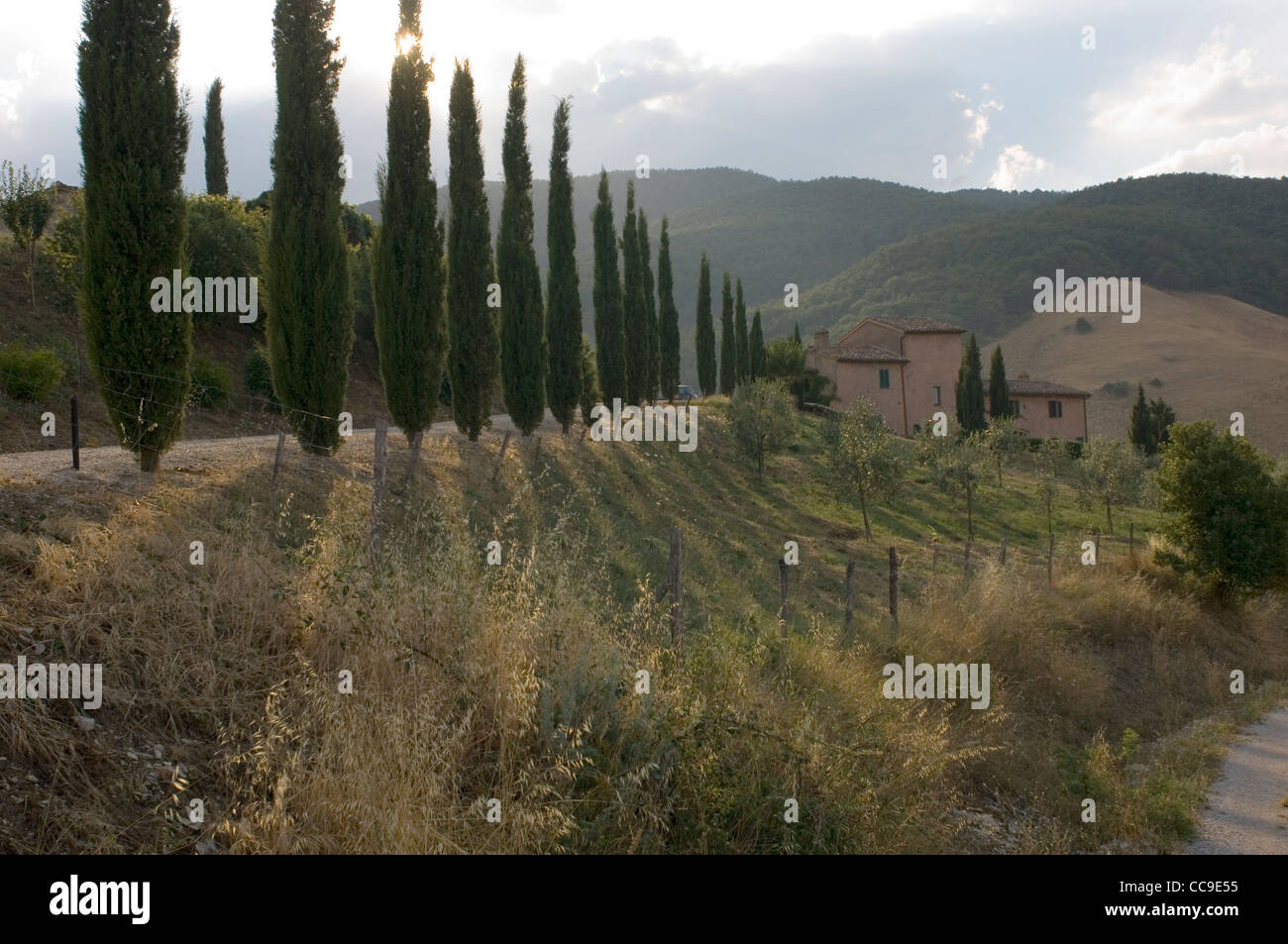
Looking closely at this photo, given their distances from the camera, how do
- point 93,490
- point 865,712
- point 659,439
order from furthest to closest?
1. point 659,439
2. point 93,490
3. point 865,712

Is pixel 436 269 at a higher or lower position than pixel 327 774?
higher

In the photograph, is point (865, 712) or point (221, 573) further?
point (865, 712)

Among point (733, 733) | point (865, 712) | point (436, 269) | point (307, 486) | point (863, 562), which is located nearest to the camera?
point (733, 733)

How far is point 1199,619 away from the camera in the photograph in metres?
19.2

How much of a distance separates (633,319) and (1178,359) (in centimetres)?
6664

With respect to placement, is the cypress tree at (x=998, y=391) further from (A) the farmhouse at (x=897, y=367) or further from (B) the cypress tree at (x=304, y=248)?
(B) the cypress tree at (x=304, y=248)

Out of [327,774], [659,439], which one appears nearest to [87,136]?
[327,774]

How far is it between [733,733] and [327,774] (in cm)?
269

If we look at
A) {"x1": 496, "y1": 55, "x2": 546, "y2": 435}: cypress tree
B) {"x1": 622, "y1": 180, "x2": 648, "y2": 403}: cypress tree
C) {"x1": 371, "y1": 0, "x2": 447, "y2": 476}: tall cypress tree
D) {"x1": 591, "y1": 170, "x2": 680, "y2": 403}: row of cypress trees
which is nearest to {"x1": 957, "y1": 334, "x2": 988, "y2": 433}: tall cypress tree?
{"x1": 591, "y1": 170, "x2": 680, "y2": 403}: row of cypress trees

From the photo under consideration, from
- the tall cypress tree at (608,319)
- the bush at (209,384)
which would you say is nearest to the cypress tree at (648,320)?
the tall cypress tree at (608,319)

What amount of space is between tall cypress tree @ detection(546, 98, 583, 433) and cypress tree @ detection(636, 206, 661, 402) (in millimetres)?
6644

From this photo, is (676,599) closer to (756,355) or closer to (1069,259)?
(756,355)

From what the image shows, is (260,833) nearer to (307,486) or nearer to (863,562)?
(307,486)

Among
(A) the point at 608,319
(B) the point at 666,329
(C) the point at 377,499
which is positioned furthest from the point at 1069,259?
(C) the point at 377,499
